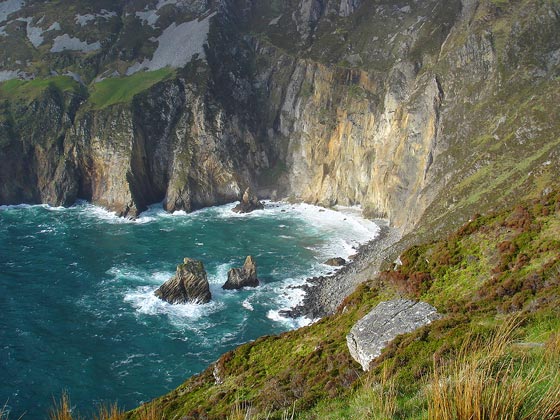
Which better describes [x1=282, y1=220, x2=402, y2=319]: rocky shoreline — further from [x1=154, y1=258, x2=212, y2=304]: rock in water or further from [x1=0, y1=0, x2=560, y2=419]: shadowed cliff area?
[x1=154, y1=258, x2=212, y2=304]: rock in water

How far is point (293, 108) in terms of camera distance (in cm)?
11362

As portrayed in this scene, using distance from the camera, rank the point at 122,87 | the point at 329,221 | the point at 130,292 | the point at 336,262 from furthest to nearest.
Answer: the point at 122,87 → the point at 329,221 → the point at 336,262 → the point at 130,292

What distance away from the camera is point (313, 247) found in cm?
7844

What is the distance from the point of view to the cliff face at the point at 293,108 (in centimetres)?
7288

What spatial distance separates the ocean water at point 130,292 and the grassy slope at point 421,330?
1231 cm

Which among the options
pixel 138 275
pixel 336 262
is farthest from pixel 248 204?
pixel 138 275

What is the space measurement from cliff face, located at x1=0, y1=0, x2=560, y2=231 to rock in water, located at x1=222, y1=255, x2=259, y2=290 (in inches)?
1022

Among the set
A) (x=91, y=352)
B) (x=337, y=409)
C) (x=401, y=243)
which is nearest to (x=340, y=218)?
A: (x=401, y=243)

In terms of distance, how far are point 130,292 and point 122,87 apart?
66411 mm

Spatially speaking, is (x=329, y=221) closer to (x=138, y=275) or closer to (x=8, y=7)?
(x=138, y=275)

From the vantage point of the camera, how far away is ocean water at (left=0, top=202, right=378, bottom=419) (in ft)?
153

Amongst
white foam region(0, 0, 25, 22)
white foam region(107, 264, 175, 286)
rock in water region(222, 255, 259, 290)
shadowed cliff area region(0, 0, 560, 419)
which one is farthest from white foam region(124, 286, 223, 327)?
white foam region(0, 0, 25, 22)

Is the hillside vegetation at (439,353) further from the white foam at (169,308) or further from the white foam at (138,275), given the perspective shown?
the white foam at (138,275)

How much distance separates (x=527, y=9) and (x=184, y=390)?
241 ft
